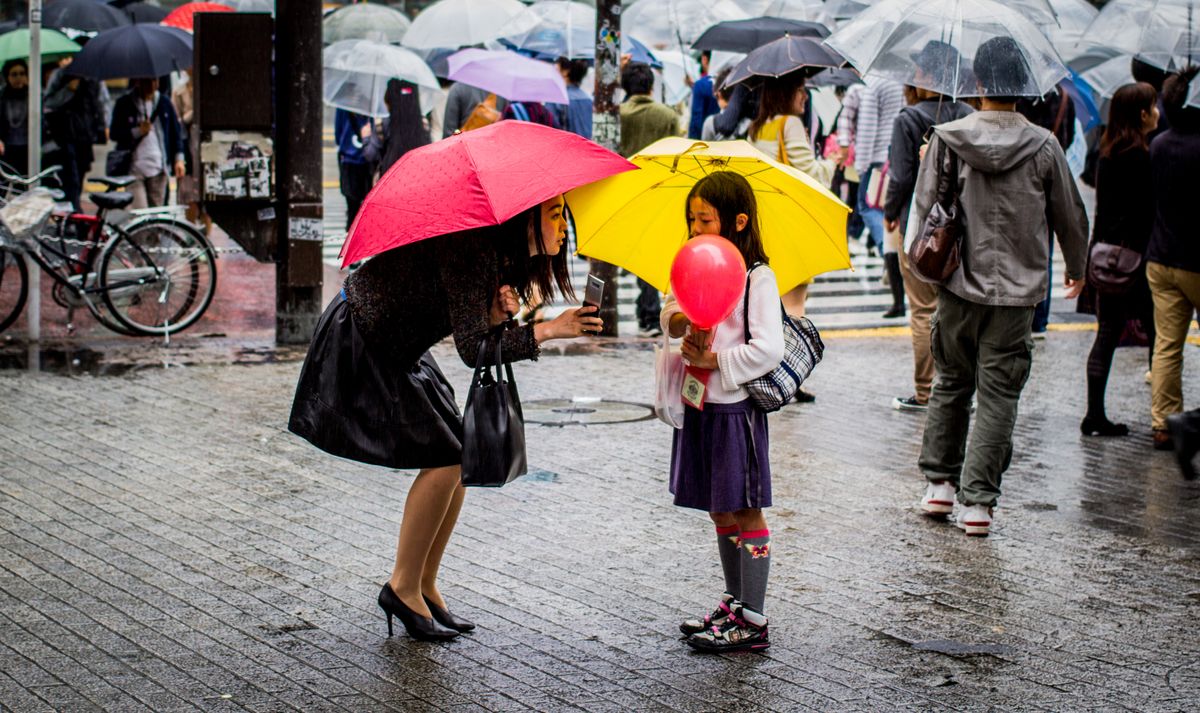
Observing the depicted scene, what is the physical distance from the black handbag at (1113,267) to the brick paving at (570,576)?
2.81 feet

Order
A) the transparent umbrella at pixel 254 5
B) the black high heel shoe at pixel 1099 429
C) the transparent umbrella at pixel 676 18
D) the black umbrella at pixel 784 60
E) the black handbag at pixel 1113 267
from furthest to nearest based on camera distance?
the transparent umbrella at pixel 254 5, the transparent umbrella at pixel 676 18, the black umbrella at pixel 784 60, the black high heel shoe at pixel 1099 429, the black handbag at pixel 1113 267

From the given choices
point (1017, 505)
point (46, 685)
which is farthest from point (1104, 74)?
point (46, 685)

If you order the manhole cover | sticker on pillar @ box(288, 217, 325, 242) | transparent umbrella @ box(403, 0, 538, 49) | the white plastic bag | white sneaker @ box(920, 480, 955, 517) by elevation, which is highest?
transparent umbrella @ box(403, 0, 538, 49)

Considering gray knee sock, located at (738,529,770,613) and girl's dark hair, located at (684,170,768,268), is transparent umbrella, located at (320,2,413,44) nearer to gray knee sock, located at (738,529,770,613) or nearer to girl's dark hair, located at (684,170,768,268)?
girl's dark hair, located at (684,170,768,268)

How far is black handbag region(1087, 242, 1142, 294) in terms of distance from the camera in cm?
851

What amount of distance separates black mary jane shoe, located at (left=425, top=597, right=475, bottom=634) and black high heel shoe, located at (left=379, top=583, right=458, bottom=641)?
75mm

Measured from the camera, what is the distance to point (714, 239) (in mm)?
4832

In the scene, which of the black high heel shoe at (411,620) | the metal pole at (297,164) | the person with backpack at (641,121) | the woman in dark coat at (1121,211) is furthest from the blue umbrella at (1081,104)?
the black high heel shoe at (411,620)

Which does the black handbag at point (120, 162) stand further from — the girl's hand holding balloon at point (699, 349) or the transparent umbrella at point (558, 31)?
the girl's hand holding balloon at point (699, 349)

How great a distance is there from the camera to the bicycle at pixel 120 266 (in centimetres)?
1099

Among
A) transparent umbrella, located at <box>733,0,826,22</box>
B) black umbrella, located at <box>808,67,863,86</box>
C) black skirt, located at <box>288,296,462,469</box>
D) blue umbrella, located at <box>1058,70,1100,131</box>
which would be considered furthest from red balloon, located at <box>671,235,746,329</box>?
black umbrella, located at <box>808,67,863,86</box>

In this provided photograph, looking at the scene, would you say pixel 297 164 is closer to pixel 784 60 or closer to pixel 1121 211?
pixel 784 60

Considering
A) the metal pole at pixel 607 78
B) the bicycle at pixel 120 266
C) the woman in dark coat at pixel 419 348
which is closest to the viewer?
the woman in dark coat at pixel 419 348

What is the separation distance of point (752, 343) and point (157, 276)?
285 inches
